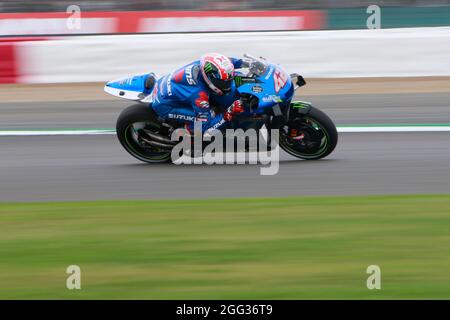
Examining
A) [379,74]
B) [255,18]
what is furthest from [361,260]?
[255,18]

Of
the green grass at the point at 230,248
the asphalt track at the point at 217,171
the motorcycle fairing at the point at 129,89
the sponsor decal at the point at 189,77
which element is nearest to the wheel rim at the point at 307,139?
the asphalt track at the point at 217,171

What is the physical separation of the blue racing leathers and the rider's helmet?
13 centimetres

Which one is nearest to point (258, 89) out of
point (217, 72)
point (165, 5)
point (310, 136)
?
point (217, 72)

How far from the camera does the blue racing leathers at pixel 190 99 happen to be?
960 centimetres

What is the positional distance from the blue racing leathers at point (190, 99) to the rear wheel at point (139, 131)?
145 mm

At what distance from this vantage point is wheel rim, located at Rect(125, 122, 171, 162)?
997 centimetres

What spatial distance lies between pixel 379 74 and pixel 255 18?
3.94 metres

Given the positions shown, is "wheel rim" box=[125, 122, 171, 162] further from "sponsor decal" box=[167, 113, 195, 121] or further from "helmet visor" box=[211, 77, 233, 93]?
"helmet visor" box=[211, 77, 233, 93]

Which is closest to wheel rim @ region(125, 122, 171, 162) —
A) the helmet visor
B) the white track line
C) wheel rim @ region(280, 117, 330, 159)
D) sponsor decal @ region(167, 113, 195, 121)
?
sponsor decal @ region(167, 113, 195, 121)

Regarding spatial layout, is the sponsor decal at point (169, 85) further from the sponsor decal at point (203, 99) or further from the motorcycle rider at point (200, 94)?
the sponsor decal at point (203, 99)

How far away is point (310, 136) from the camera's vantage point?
32.3 ft

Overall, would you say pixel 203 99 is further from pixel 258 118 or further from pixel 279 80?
pixel 279 80

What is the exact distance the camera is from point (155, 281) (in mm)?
5871
